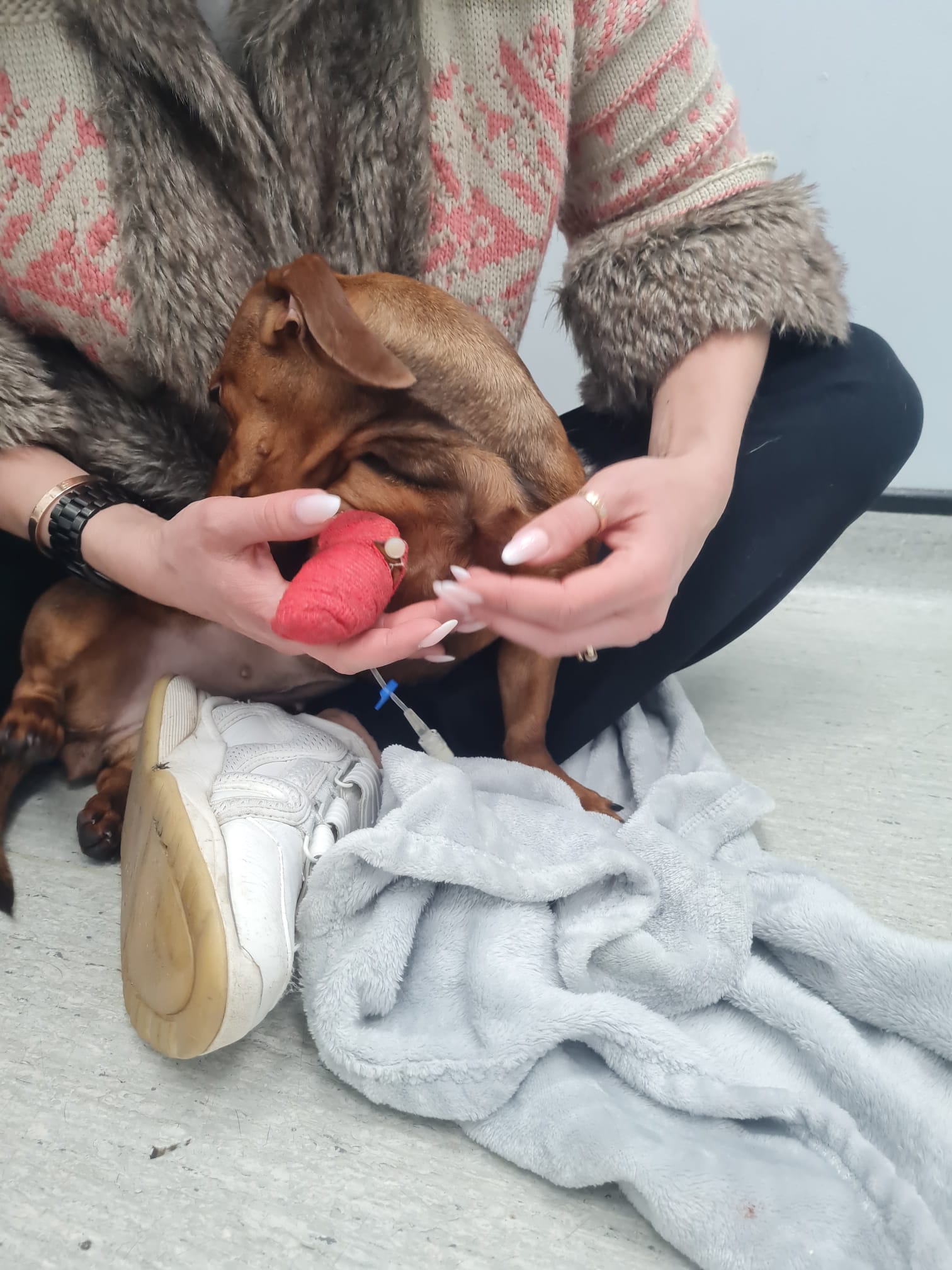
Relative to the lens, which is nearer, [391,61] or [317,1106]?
[317,1106]

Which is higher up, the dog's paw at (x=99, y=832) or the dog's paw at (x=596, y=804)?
the dog's paw at (x=596, y=804)

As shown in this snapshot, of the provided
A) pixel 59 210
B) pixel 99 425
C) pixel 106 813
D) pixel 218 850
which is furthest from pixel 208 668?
pixel 59 210

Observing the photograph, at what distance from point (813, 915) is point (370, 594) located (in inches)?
19.0

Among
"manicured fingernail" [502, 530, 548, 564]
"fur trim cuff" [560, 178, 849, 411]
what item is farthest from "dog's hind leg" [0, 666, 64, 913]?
"fur trim cuff" [560, 178, 849, 411]

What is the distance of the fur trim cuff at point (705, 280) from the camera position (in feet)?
3.40

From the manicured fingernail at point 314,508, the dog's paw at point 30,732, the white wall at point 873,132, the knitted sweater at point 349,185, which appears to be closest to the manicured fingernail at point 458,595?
the manicured fingernail at point 314,508

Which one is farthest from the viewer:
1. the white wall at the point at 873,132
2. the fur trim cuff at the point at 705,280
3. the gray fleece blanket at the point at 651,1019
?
the white wall at the point at 873,132

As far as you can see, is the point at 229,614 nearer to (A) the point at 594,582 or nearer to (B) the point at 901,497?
(A) the point at 594,582

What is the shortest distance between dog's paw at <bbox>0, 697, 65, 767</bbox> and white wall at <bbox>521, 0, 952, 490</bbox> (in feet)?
3.78

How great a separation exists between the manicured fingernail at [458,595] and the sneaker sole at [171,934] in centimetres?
29

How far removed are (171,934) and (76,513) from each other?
472mm

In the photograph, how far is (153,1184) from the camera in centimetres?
65

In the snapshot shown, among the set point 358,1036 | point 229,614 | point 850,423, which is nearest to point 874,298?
point 850,423

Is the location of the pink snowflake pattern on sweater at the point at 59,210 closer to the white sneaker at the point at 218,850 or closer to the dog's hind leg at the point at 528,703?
the white sneaker at the point at 218,850
